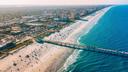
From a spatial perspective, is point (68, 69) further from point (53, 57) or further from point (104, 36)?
point (104, 36)

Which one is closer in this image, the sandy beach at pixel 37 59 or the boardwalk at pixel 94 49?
the sandy beach at pixel 37 59

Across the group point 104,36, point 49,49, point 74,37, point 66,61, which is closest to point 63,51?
point 49,49

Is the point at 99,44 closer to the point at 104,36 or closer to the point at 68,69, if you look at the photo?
the point at 104,36

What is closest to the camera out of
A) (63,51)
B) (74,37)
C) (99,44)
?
(63,51)

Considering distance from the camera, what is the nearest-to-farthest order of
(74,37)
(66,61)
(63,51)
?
1. (66,61)
2. (63,51)
3. (74,37)

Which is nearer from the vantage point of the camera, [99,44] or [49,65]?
[49,65]

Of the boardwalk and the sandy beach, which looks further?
the boardwalk

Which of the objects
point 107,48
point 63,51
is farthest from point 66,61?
point 107,48

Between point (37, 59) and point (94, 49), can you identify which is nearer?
point (37, 59)

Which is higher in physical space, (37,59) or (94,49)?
(37,59)
